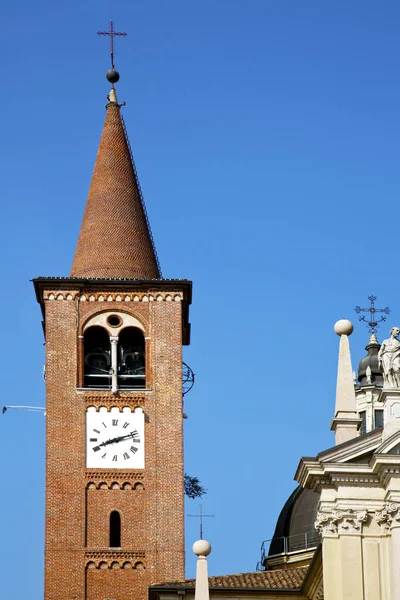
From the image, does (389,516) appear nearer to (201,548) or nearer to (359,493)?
(359,493)

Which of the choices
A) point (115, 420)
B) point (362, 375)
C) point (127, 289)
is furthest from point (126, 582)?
point (362, 375)

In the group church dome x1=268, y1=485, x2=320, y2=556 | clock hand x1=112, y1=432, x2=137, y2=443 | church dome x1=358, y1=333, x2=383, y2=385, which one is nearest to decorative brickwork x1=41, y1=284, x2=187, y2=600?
clock hand x1=112, y1=432, x2=137, y2=443

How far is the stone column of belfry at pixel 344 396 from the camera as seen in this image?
103ft

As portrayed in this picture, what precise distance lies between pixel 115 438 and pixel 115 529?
2.20 meters

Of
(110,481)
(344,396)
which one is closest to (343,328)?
(344,396)

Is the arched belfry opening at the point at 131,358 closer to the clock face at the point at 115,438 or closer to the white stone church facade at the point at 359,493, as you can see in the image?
the clock face at the point at 115,438

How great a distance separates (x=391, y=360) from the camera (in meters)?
30.3

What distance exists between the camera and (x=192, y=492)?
47844 millimetres

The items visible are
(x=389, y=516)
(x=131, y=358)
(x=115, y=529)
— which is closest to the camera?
(x=389, y=516)

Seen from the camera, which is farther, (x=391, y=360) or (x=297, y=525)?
(x=297, y=525)

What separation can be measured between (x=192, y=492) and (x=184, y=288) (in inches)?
236

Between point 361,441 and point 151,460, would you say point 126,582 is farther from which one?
point 361,441

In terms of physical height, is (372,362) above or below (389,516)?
above

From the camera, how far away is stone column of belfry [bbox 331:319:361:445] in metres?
31.5
